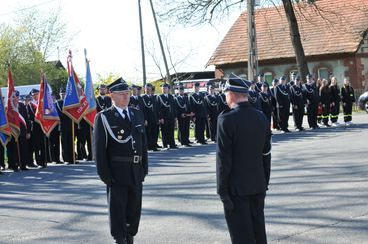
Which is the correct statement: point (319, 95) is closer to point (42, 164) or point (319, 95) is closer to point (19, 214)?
point (42, 164)

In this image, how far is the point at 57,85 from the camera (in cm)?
5653

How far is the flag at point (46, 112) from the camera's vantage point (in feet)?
55.0

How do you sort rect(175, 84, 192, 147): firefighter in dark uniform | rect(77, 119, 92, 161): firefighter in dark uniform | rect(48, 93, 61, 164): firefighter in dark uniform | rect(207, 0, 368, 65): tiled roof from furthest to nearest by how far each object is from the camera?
rect(207, 0, 368, 65): tiled roof < rect(175, 84, 192, 147): firefighter in dark uniform < rect(77, 119, 92, 161): firefighter in dark uniform < rect(48, 93, 61, 164): firefighter in dark uniform

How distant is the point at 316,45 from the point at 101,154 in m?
42.1

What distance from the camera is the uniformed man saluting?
270 inches

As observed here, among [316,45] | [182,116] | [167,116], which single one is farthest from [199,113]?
[316,45]

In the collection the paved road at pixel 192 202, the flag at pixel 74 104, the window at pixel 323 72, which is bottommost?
the paved road at pixel 192 202

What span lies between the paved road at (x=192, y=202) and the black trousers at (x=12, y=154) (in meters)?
→ 1.02

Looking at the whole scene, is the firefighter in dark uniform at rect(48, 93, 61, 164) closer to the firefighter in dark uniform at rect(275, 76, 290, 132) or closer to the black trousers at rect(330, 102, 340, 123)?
the firefighter in dark uniform at rect(275, 76, 290, 132)

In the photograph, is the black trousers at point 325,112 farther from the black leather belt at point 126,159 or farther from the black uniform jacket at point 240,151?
the black uniform jacket at point 240,151

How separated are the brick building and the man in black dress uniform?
86.2ft

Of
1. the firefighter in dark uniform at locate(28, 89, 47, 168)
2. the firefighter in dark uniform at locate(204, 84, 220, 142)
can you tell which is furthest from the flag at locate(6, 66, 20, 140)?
the firefighter in dark uniform at locate(204, 84, 220, 142)

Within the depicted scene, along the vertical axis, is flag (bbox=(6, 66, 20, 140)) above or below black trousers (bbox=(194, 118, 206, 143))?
above

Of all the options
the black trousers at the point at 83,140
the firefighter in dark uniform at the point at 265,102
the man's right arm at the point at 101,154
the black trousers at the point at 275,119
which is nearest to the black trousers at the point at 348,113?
the black trousers at the point at 275,119
